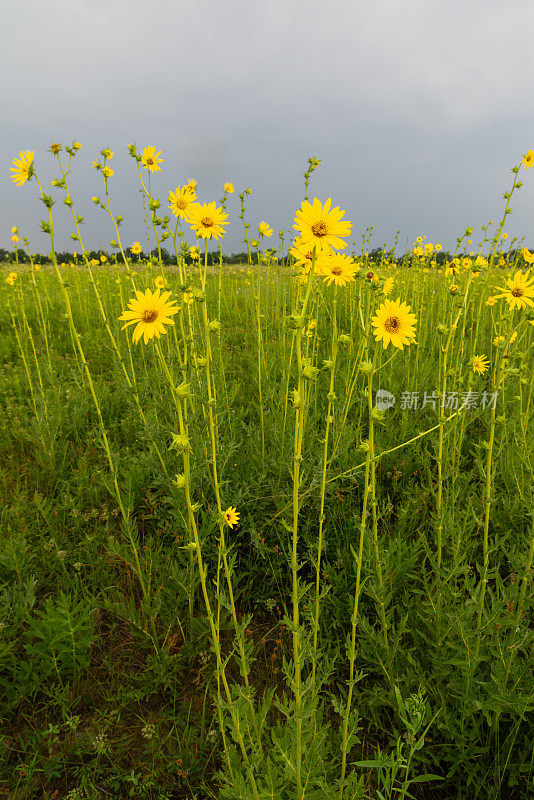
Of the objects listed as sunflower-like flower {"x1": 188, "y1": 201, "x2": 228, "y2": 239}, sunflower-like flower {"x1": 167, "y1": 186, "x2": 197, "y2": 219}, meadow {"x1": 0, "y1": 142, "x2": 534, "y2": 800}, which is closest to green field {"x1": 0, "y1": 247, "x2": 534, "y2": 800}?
meadow {"x1": 0, "y1": 142, "x2": 534, "y2": 800}

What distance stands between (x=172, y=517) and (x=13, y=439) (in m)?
1.51

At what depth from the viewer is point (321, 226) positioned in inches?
36.2

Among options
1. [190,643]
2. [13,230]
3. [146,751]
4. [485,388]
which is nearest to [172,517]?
[190,643]

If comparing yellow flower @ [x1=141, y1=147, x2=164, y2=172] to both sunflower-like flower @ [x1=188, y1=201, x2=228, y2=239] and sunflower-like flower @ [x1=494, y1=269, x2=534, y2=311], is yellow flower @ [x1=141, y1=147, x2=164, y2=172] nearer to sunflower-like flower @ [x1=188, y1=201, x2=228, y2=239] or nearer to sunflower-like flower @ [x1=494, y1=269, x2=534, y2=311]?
sunflower-like flower @ [x1=188, y1=201, x2=228, y2=239]

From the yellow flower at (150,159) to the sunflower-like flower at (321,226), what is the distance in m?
1.62

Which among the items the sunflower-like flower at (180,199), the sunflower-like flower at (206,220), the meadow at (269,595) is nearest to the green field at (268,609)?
the meadow at (269,595)

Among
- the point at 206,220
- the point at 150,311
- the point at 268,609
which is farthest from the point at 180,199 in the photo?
the point at 268,609

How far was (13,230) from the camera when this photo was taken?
392 cm

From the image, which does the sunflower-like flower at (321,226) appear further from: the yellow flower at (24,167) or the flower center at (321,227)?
the yellow flower at (24,167)

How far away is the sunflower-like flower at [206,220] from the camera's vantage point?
140 cm

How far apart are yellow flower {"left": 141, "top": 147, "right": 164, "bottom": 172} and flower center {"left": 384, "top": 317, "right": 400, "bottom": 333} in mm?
1582

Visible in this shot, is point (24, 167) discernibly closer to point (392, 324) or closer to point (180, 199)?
point (180, 199)

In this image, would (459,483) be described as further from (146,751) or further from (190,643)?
(146,751)

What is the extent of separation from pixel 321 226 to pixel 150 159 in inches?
66.2
